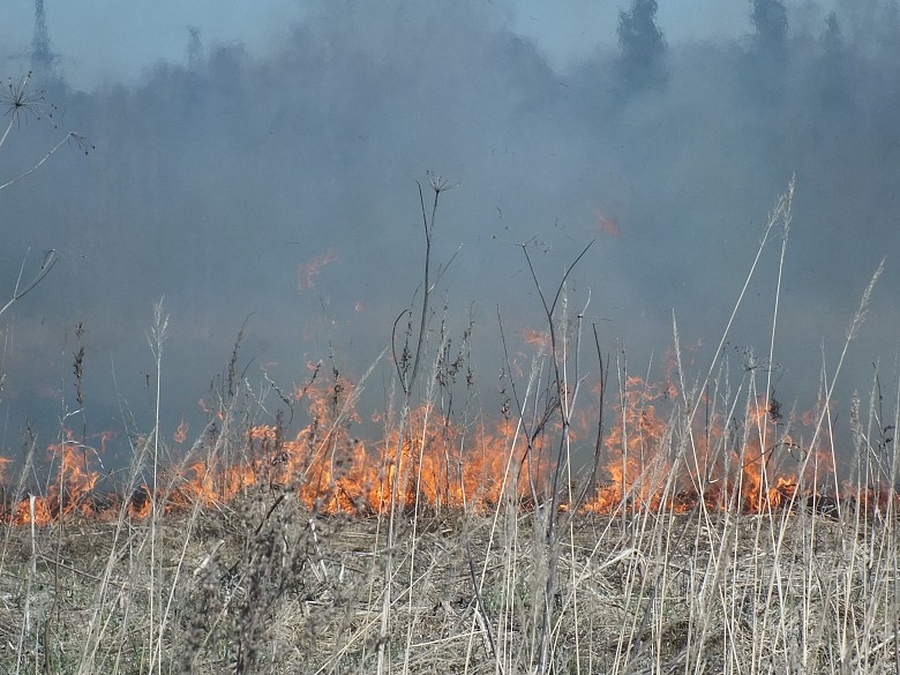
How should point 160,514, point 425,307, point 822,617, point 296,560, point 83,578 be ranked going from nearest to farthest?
point 296,560 < point 425,307 < point 822,617 < point 160,514 < point 83,578

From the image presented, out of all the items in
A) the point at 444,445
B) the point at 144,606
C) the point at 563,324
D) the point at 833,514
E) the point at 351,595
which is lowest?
the point at 833,514

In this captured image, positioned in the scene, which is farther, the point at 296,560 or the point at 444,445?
the point at 444,445

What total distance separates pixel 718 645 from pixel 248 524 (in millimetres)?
2216

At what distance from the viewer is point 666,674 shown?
2.87 meters

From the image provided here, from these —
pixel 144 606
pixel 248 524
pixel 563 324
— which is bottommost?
pixel 144 606

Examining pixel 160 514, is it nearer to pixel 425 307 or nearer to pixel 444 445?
pixel 425 307

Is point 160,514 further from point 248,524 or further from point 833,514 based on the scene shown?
point 833,514

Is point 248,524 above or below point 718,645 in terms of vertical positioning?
above

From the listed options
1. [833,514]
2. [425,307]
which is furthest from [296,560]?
[833,514]

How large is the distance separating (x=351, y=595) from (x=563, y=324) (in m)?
0.71

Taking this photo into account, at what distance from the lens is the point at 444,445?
14.2 ft

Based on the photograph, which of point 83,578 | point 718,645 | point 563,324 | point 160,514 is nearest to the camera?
point 563,324

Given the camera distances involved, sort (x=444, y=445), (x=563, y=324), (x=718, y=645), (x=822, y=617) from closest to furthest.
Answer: (x=563, y=324) → (x=822, y=617) → (x=718, y=645) → (x=444, y=445)

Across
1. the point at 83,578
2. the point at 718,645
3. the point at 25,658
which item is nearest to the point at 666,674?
the point at 718,645
